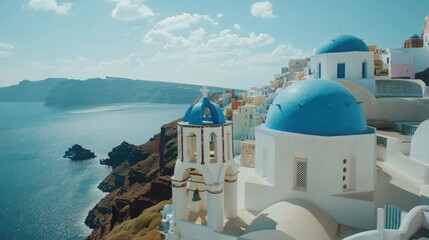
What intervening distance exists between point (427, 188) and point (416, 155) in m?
1.58

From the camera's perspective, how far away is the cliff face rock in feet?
95.4

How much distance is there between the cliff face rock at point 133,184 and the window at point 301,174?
20430 millimetres

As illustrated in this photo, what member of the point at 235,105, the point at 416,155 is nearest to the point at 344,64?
the point at 416,155

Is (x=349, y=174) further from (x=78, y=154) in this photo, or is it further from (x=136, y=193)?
(x=78, y=154)

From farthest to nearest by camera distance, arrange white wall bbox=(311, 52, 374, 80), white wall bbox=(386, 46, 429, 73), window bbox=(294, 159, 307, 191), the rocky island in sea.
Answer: white wall bbox=(386, 46, 429, 73), the rocky island in sea, white wall bbox=(311, 52, 374, 80), window bbox=(294, 159, 307, 191)

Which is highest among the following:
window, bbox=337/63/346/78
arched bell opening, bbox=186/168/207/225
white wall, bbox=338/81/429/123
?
window, bbox=337/63/346/78

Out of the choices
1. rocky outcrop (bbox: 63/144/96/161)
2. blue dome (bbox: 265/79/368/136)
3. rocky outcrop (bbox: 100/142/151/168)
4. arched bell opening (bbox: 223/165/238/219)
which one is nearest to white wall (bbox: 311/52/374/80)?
blue dome (bbox: 265/79/368/136)

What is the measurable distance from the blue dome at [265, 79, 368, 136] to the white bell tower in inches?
77.3

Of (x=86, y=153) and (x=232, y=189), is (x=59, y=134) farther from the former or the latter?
(x=232, y=189)

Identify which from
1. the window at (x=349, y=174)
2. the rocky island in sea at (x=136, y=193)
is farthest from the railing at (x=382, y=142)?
the rocky island in sea at (x=136, y=193)

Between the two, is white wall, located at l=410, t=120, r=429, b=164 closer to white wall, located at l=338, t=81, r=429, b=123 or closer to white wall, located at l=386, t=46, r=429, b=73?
white wall, located at l=338, t=81, r=429, b=123

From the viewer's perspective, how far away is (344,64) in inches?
647

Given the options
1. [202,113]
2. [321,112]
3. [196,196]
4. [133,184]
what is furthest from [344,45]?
[133,184]

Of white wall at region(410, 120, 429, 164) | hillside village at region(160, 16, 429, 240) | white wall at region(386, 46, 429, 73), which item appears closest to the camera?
hillside village at region(160, 16, 429, 240)
